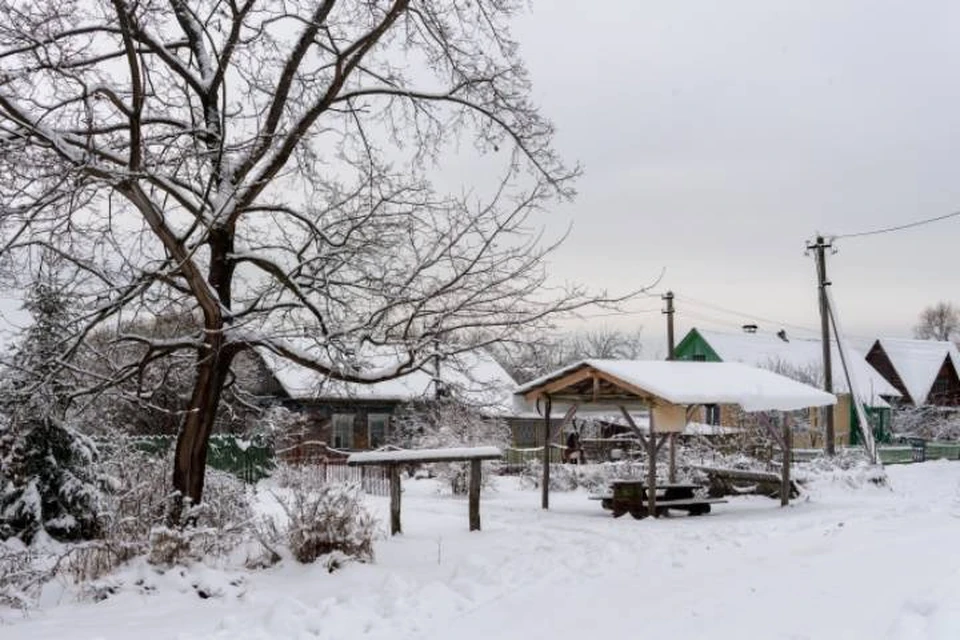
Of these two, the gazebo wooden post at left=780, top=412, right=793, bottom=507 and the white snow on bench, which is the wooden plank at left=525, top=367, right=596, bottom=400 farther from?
the white snow on bench

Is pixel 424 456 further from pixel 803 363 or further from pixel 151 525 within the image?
pixel 803 363

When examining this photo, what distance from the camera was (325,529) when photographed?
9.05m

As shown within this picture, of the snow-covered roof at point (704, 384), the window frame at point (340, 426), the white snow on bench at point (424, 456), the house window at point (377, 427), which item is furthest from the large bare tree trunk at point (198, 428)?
the house window at point (377, 427)

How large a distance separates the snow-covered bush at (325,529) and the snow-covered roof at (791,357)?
36.8 metres

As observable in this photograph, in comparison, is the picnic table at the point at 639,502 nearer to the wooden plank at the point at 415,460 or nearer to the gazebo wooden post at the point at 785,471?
the gazebo wooden post at the point at 785,471

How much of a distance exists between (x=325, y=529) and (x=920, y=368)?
49.4m

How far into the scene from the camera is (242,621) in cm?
696

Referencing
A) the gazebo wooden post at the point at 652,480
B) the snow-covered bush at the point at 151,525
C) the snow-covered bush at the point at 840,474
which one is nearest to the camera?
the snow-covered bush at the point at 151,525

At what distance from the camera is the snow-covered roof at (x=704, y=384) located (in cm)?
1580

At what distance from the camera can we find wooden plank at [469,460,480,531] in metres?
12.4

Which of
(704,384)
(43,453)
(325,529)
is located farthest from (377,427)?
(325,529)

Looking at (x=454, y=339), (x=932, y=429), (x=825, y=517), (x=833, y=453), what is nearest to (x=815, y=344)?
(x=932, y=429)

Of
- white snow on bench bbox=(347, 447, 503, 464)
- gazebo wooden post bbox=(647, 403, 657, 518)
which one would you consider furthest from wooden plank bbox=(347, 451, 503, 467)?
gazebo wooden post bbox=(647, 403, 657, 518)

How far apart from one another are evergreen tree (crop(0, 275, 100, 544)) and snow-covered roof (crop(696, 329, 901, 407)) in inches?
1425
